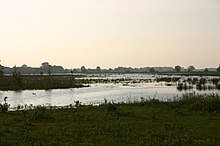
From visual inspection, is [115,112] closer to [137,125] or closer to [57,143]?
[137,125]

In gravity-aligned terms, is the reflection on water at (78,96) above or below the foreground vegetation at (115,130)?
below

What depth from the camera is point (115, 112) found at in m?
24.3

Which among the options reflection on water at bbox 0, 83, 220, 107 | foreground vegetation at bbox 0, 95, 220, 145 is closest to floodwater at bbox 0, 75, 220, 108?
reflection on water at bbox 0, 83, 220, 107

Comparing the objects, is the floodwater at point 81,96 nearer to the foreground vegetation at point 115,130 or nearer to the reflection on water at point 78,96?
the reflection on water at point 78,96

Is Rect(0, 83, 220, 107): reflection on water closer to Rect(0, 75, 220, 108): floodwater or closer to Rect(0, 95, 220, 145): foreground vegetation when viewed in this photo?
Rect(0, 75, 220, 108): floodwater

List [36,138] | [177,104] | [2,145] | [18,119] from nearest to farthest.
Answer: [2,145] < [36,138] < [18,119] < [177,104]

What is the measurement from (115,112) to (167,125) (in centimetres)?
663

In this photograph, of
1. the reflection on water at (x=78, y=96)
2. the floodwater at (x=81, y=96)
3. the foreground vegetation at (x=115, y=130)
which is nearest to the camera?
the foreground vegetation at (x=115, y=130)

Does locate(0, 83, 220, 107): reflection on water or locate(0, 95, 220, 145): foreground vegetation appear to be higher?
locate(0, 95, 220, 145): foreground vegetation

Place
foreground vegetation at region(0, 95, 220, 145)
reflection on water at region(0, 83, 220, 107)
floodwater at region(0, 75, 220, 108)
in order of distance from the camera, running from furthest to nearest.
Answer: reflection on water at region(0, 83, 220, 107), floodwater at region(0, 75, 220, 108), foreground vegetation at region(0, 95, 220, 145)

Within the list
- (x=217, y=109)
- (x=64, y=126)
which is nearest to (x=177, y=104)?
(x=217, y=109)

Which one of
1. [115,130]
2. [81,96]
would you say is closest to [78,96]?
[81,96]

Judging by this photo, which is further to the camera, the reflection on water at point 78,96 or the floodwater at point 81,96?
the reflection on water at point 78,96

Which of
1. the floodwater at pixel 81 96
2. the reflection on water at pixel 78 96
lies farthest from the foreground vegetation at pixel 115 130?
the reflection on water at pixel 78 96
